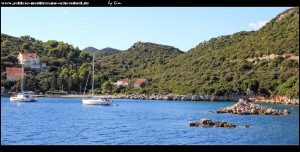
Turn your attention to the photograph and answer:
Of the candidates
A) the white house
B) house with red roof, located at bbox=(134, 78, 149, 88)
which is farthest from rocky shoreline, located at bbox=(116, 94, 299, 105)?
the white house

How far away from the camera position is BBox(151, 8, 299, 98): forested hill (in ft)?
164

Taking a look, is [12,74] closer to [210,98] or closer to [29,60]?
[29,60]

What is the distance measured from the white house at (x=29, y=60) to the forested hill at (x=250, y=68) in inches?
763

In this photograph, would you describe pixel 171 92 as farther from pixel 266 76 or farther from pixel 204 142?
pixel 204 142

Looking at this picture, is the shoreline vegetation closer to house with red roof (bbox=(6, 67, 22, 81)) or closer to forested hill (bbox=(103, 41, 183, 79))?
house with red roof (bbox=(6, 67, 22, 81))

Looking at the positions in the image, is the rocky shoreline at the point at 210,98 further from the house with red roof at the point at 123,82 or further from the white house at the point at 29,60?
the white house at the point at 29,60

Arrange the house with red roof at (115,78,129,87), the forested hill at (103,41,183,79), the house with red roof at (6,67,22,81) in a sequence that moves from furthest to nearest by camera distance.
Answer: the forested hill at (103,41,183,79) < the house with red roof at (115,78,129,87) < the house with red roof at (6,67,22,81)

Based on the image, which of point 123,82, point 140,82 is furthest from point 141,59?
point 140,82

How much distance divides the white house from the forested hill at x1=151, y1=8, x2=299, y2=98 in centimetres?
1938

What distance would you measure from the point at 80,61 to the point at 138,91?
19.2 meters

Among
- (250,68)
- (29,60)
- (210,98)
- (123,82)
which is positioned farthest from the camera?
(123,82)

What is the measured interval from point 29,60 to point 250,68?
33.9 metres

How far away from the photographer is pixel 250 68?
56.8 metres

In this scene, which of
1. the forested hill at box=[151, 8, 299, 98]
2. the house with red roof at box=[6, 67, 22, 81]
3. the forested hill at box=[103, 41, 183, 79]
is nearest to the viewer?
the forested hill at box=[151, 8, 299, 98]
